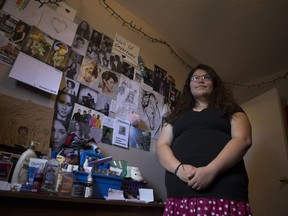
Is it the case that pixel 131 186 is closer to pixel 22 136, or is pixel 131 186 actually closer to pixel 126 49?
pixel 22 136

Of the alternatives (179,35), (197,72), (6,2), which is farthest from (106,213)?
(179,35)

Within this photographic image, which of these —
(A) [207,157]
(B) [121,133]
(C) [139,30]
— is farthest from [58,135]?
(C) [139,30]

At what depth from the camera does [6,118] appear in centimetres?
95

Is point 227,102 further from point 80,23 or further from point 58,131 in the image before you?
point 80,23

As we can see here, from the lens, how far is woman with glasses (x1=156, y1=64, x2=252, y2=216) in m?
0.82

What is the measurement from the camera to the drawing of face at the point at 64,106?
3.75 ft

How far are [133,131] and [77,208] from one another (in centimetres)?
72

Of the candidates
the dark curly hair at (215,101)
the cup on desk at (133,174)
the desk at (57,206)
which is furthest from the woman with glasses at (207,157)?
the cup on desk at (133,174)

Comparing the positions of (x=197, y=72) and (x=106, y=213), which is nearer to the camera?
(x=106, y=213)

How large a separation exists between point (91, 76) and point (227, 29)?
1145mm

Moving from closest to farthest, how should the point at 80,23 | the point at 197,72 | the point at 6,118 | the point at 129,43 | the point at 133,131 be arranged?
the point at 6,118 → the point at 197,72 → the point at 80,23 → the point at 133,131 → the point at 129,43

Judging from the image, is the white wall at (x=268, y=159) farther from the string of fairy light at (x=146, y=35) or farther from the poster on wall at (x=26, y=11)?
the poster on wall at (x=26, y=11)

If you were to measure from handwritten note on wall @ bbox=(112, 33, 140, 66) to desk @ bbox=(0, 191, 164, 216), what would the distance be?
94 centimetres

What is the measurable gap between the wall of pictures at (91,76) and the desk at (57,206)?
36 centimetres
